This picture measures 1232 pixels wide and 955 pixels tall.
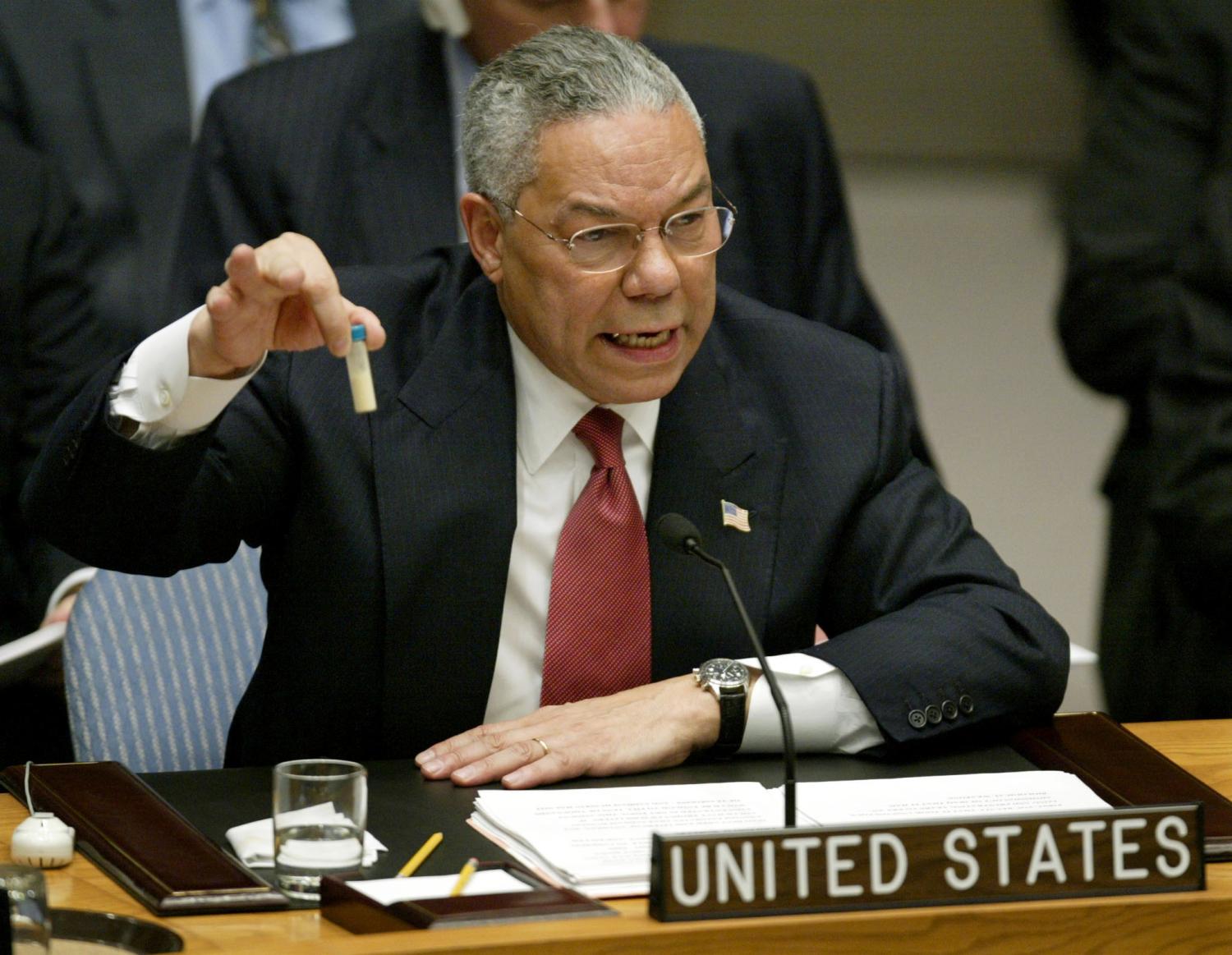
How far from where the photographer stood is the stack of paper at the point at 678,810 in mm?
1820

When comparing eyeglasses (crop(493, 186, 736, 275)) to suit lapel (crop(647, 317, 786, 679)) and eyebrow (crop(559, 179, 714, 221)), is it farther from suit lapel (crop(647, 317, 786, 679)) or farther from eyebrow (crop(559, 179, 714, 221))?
suit lapel (crop(647, 317, 786, 679))

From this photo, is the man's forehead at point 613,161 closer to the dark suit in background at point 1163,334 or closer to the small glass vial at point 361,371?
the small glass vial at point 361,371

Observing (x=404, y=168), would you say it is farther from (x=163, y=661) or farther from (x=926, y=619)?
(x=926, y=619)

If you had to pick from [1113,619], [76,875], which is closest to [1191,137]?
[1113,619]

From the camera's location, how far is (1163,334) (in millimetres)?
3557

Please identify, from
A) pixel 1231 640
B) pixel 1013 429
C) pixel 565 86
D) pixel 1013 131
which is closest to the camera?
pixel 565 86

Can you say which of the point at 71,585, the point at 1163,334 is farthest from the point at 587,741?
the point at 1163,334

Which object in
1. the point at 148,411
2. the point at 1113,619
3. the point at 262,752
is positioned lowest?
the point at 1113,619

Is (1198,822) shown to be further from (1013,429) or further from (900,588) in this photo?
(1013,429)

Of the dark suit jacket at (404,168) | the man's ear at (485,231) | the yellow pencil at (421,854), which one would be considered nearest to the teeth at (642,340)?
the man's ear at (485,231)

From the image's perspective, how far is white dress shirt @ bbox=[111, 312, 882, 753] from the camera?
7.39ft

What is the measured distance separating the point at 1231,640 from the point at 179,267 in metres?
1.79

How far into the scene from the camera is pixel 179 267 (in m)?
3.34

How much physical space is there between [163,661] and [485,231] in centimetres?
67
